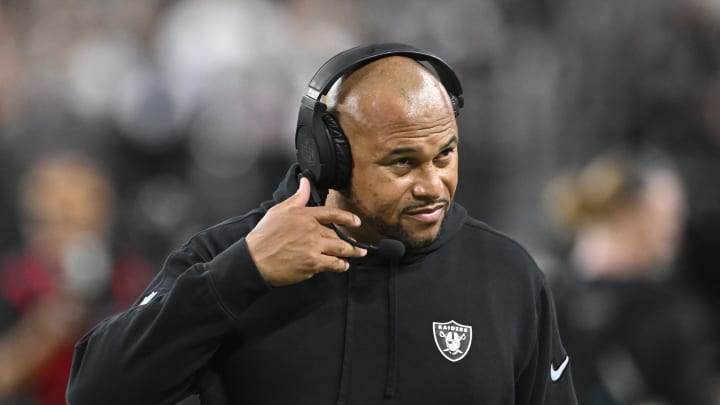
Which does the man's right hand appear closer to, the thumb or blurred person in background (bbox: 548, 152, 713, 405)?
the thumb

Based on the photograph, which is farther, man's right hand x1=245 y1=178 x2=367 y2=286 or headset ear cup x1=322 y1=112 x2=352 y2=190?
headset ear cup x1=322 y1=112 x2=352 y2=190

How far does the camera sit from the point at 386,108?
109 inches

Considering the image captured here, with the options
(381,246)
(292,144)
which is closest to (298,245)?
(381,246)

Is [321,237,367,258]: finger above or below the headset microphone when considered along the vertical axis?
above

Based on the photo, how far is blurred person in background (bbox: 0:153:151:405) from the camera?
5391mm

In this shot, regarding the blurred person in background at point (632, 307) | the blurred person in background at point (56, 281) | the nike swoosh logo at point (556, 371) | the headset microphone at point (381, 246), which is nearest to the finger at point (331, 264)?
the headset microphone at point (381, 246)

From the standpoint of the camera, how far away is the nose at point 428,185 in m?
2.76

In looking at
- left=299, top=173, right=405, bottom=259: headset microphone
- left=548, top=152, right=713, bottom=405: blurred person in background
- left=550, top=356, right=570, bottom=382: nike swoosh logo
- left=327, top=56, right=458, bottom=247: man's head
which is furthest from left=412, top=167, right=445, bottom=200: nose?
left=548, top=152, right=713, bottom=405: blurred person in background

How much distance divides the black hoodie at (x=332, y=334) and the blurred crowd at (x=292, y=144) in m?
1.78

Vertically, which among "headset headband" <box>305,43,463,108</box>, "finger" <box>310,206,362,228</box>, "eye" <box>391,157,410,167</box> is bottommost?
"finger" <box>310,206,362,228</box>

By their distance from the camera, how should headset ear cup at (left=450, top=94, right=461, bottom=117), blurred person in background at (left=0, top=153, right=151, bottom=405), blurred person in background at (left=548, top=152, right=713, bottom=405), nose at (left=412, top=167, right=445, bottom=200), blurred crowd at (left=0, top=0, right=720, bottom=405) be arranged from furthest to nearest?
blurred person in background at (left=0, top=153, right=151, bottom=405) < blurred crowd at (left=0, top=0, right=720, bottom=405) < blurred person in background at (left=548, top=152, right=713, bottom=405) < headset ear cup at (left=450, top=94, right=461, bottom=117) < nose at (left=412, top=167, right=445, bottom=200)

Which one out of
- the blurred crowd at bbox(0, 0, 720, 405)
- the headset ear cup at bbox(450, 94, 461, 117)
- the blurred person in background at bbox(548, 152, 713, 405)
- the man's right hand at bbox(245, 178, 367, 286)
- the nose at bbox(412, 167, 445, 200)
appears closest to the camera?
the man's right hand at bbox(245, 178, 367, 286)

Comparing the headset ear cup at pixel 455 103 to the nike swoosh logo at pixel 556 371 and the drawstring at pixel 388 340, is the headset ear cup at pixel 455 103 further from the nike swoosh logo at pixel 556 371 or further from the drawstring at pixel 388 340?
the nike swoosh logo at pixel 556 371

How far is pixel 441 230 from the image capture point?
9.68 ft
